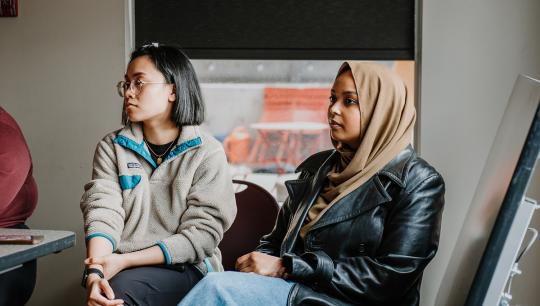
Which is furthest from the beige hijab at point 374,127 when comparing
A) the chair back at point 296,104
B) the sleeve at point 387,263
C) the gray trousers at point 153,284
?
the chair back at point 296,104

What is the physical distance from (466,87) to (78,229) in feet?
6.87

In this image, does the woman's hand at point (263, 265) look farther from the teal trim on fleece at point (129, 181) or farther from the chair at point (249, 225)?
the chair at point (249, 225)

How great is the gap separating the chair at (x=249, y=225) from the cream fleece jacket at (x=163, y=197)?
428mm

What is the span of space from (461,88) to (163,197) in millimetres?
1576

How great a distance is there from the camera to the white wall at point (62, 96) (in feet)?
10.4

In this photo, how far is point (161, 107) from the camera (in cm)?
222

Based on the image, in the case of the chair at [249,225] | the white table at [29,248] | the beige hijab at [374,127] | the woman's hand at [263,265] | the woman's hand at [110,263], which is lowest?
the chair at [249,225]

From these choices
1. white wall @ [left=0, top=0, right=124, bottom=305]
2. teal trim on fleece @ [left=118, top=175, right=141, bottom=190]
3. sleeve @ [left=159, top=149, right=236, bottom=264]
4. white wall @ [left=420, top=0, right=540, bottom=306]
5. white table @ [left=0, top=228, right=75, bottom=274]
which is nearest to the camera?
white table @ [left=0, top=228, right=75, bottom=274]

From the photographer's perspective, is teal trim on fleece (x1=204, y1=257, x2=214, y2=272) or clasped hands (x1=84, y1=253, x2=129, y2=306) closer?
clasped hands (x1=84, y1=253, x2=129, y2=306)

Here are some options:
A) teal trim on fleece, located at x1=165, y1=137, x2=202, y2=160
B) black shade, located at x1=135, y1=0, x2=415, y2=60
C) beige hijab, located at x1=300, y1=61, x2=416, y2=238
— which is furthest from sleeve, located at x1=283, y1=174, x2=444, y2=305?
black shade, located at x1=135, y1=0, x2=415, y2=60

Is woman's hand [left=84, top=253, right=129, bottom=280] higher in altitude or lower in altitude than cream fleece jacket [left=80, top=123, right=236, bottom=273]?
lower

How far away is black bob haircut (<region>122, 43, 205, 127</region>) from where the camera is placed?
2.25 m

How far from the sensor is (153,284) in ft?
6.43

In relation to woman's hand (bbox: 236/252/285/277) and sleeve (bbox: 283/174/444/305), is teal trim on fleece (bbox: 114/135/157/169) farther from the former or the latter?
sleeve (bbox: 283/174/444/305)
